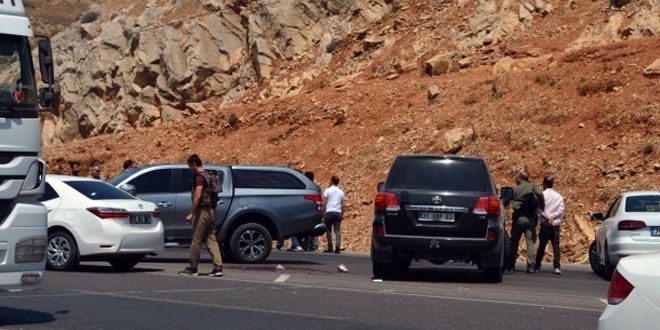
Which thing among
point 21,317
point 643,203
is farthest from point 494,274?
point 21,317

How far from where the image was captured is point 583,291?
1708 cm

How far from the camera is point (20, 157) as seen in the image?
459 inches

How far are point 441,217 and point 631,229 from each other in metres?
3.84

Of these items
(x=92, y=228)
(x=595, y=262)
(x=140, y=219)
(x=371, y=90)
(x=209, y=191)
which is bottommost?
(x=595, y=262)

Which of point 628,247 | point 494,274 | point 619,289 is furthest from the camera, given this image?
point 628,247

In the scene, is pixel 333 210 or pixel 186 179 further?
pixel 333 210

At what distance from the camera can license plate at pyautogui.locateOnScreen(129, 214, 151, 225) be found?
1834cm

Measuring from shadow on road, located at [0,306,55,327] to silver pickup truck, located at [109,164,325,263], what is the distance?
832cm

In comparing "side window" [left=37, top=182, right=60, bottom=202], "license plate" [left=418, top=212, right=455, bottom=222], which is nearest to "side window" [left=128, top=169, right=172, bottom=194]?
"side window" [left=37, top=182, right=60, bottom=202]

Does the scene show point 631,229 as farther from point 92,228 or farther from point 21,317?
point 21,317

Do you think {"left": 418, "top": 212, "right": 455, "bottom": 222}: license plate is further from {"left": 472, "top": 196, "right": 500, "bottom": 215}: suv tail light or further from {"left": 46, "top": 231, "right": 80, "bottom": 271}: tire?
{"left": 46, "top": 231, "right": 80, "bottom": 271}: tire

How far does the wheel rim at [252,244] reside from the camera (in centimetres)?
2156

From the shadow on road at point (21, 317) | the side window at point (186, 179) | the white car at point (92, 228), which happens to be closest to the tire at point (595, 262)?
the side window at point (186, 179)

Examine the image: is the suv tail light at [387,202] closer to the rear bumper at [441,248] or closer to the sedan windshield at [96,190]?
the rear bumper at [441,248]
